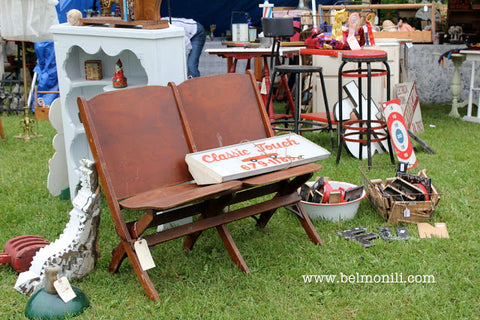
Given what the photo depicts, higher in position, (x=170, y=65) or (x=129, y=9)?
(x=129, y=9)

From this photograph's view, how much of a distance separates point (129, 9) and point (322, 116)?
2845 millimetres

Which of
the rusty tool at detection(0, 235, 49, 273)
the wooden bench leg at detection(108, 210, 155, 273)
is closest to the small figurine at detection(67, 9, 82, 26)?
the rusty tool at detection(0, 235, 49, 273)

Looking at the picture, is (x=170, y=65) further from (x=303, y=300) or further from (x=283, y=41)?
(x=283, y=41)

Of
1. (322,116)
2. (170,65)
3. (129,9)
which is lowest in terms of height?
(322,116)

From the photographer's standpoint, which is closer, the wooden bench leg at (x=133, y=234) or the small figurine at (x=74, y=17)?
the wooden bench leg at (x=133, y=234)

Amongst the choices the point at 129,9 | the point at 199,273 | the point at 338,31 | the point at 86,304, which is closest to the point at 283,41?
the point at 338,31

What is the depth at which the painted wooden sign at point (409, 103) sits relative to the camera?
6.49m

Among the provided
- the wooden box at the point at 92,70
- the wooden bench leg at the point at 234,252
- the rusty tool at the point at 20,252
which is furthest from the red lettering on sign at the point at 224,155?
the wooden box at the point at 92,70

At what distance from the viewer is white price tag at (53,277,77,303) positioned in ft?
9.27

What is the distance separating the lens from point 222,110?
3.58 m

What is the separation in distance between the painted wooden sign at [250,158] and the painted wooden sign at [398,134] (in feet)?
5.06

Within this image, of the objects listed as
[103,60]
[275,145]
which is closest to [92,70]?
[103,60]

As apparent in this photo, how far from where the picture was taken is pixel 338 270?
3.33 m

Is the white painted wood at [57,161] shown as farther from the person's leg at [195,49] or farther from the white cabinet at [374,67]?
the person's leg at [195,49]
